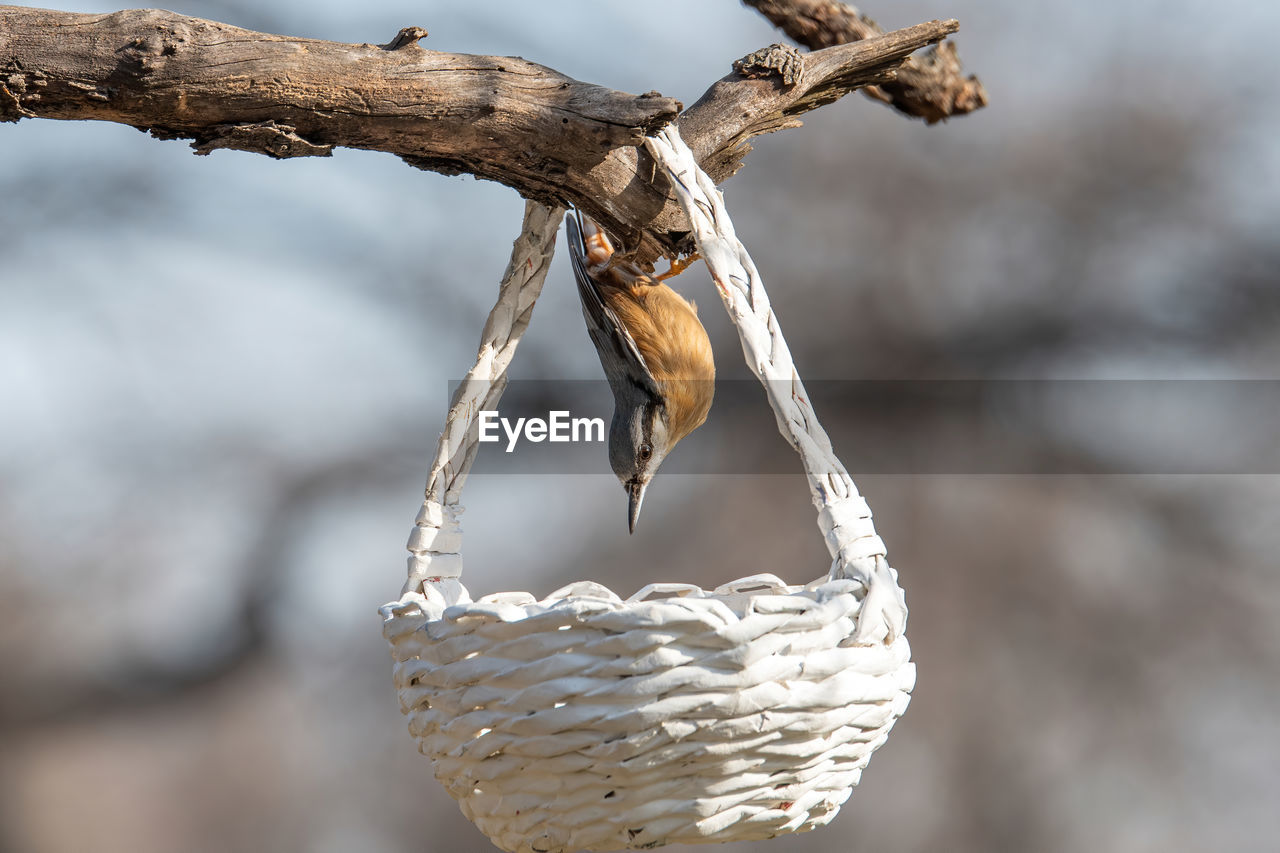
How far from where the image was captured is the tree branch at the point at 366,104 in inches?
30.9

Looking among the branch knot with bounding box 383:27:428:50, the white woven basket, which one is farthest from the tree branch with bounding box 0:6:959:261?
the white woven basket

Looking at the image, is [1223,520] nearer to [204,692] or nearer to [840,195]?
[840,195]

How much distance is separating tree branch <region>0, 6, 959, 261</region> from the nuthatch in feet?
0.61

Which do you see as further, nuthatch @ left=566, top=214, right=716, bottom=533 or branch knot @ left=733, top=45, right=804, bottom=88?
nuthatch @ left=566, top=214, right=716, bottom=533

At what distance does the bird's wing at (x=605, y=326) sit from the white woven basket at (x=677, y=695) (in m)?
0.46

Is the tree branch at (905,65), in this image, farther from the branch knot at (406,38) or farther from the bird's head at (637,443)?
the branch knot at (406,38)

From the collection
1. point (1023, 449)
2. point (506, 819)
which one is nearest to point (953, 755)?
point (1023, 449)

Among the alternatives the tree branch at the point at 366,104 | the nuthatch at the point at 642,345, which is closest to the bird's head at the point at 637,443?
the nuthatch at the point at 642,345

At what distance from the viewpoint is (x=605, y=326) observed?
1.27 m

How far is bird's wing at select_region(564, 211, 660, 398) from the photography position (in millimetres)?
1252

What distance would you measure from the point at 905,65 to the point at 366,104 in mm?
972

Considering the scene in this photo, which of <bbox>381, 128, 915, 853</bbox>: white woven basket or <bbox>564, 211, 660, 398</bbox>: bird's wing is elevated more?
<bbox>564, 211, 660, 398</bbox>: bird's wing

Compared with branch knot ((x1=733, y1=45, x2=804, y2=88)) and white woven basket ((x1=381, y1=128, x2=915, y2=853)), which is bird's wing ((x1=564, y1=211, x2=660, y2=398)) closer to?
branch knot ((x1=733, y1=45, x2=804, y2=88))

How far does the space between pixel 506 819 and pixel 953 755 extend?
1813 millimetres
